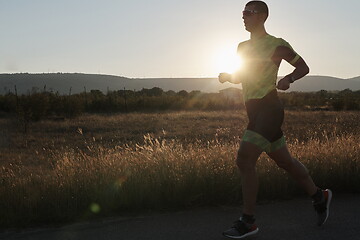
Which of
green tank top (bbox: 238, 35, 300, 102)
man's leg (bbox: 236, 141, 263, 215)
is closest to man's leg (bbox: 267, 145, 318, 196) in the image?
man's leg (bbox: 236, 141, 263, 215)

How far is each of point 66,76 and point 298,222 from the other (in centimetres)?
18785

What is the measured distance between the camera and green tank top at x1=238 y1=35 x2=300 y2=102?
12.7 feet

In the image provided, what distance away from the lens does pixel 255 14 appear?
390 cm

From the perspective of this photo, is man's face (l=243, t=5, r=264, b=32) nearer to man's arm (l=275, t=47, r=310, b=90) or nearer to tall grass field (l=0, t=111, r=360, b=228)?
man's arm (l=275, t=47, r=310, b=90)

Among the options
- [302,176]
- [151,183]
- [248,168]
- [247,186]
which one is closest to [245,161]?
[248,168]

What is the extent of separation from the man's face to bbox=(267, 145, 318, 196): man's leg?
1122 mm

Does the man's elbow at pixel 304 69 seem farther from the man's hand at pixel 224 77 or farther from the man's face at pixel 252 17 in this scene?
the man's hand at pixel 224 77

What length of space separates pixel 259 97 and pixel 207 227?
1.32 m

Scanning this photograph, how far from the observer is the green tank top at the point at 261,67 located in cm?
388

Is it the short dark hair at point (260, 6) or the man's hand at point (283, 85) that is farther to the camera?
the short dark hair at point (260, 6)

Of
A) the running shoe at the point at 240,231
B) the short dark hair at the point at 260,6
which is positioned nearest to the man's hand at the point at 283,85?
the short dark hair at the point at 260,6

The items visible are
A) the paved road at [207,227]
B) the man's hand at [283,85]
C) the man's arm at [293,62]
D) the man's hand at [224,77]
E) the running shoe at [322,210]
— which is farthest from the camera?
the man's hand at [224,77]

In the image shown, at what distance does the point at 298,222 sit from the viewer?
14.1 feet

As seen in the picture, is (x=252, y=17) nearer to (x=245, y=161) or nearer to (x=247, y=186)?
(x=245, y=161)
